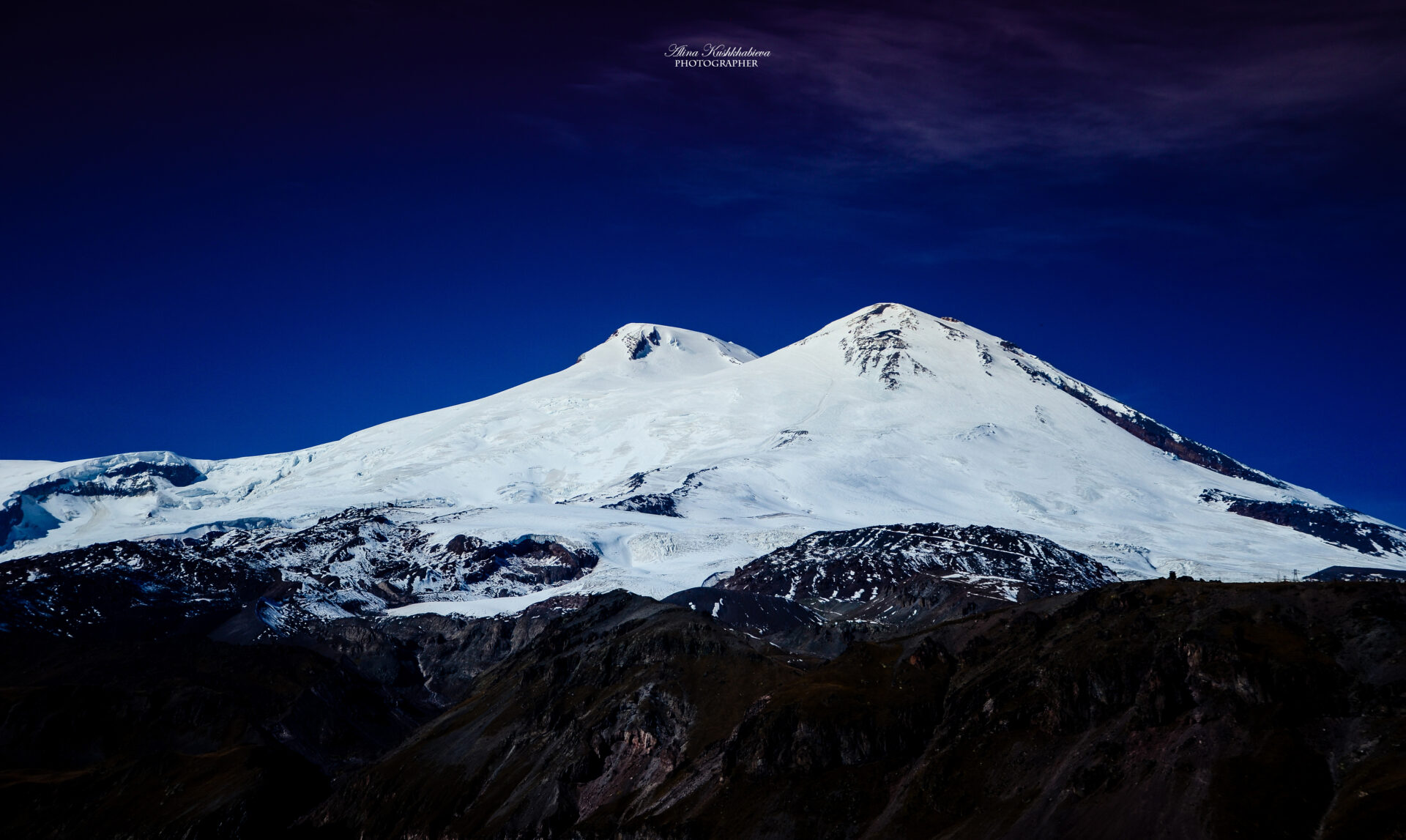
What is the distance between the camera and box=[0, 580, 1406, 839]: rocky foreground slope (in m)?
97.2

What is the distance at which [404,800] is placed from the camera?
17538cm

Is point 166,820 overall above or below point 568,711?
below

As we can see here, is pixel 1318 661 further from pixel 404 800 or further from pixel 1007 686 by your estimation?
pixel 404 800

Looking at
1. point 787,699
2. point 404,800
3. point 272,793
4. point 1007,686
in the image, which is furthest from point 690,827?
point 272,793

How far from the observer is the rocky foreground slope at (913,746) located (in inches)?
3829

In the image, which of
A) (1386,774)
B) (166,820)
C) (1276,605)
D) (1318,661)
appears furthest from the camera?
(166,820)

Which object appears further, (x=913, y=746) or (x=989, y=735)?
(x=913, y=746)

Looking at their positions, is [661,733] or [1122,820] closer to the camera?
[1122,820]

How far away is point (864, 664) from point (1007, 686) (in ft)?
84.2

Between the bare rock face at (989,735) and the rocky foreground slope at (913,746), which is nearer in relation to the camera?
the bare rock face at (989,735)

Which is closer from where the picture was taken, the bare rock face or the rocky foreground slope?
the bare rock face

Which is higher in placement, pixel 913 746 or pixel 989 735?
pixel 989 735

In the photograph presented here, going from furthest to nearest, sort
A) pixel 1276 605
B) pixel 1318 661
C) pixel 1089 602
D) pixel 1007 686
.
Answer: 1. pixel 1089 602
2. pixel 1007 686
3. pixel 1276 605
4. pixel 1318 661

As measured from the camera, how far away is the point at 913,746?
128m
